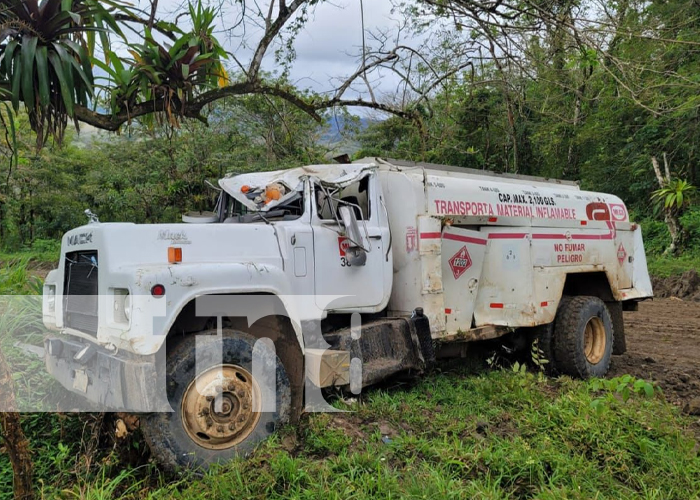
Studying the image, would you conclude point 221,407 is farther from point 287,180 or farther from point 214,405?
point 287,180

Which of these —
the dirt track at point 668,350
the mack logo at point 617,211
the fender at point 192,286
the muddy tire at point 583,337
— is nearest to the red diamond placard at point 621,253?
the mack logo at point 617,211

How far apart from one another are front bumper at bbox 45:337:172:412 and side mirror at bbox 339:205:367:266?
1.83 meters


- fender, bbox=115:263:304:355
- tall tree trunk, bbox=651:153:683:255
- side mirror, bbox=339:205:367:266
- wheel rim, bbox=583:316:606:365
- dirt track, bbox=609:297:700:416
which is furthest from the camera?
tall tree trunk, bbox=651:153:683:255

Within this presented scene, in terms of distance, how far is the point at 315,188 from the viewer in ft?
16.2

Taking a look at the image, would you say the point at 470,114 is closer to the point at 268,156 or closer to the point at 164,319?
the point at 268,156

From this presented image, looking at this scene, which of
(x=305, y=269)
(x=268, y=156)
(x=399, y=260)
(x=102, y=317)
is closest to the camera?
(x=102, y=317)

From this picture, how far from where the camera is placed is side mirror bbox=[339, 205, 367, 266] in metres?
4.73

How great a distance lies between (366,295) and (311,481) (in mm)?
1960

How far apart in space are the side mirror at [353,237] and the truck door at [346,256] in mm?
66

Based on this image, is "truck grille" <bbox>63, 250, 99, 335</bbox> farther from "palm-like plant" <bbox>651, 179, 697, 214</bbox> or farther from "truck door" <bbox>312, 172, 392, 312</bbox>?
"palm-like plant" <bbox>651, 179, 697, 214</bbox>

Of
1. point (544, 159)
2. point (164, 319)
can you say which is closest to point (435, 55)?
point (164, 319)

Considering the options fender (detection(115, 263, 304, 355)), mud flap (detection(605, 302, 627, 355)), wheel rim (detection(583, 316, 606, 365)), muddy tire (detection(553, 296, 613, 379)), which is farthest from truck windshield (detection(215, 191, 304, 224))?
mud flap (detection(605, 302, 627, 355))

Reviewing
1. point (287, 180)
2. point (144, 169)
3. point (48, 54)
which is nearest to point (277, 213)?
point (287, 180)

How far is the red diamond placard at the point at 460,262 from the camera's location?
5.69 metres
